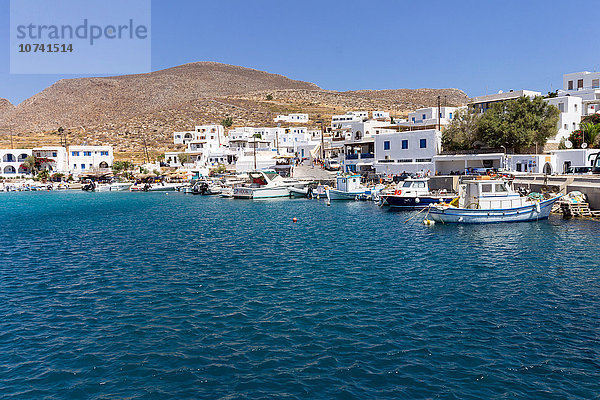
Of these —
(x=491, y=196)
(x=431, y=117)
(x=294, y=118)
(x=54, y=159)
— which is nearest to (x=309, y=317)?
(x=491, y=196)

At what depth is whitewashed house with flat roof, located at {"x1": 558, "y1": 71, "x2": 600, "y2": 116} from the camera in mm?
80713

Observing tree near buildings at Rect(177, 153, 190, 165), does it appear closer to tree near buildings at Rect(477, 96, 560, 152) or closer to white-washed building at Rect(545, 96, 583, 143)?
tree near buildings at Rect(477, 96, 560, 152)

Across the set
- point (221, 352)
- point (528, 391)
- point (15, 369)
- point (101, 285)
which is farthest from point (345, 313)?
point (101, 285)

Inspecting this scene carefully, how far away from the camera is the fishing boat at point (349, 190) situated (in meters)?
58.9

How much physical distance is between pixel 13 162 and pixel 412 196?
359 feet

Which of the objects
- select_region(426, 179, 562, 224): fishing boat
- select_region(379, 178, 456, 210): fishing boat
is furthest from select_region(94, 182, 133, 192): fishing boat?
select_region(426, 179, 562, 224): fishing boat

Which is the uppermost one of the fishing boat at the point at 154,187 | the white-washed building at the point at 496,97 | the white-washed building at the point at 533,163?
the white-washed building at the point at 496,97

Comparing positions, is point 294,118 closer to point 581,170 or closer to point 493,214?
point 581,170

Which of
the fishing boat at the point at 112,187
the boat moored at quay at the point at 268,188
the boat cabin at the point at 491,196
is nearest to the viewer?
the boat cabin at the point at 491,196

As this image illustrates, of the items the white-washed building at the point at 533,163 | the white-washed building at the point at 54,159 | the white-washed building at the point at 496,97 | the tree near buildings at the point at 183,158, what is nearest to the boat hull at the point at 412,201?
the white-washed building at the point at 533,163

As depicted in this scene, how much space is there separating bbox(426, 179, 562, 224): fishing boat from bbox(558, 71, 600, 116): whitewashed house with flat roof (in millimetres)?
54481

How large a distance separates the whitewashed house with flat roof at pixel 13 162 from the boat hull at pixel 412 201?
10453 centimetres

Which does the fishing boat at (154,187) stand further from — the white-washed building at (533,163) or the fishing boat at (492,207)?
the fishing boat at (492,207)

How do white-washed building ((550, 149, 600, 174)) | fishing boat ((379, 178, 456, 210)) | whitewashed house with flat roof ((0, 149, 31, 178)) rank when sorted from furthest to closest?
whitewashed house with flat roof ((0, 149, 31, 178)) → white-washed building ((550, 149, 600, 174)) → fishing boat ((379, 178, 456, 210))
